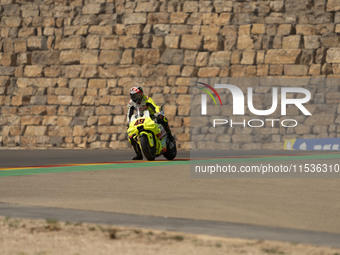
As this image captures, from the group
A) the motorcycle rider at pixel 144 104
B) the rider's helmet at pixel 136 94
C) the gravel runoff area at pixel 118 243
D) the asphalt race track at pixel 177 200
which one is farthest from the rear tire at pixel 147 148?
A: the gravel runoff area at pixel 118 243

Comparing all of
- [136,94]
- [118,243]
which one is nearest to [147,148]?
[136,94]

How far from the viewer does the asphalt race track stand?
28.9 ft

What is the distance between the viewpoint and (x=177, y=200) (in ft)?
37.3

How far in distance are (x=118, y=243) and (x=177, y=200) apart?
12.6 feet

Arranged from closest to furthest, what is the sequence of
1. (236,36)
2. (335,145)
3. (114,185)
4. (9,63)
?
(114,185) → (335,145) → (236,36) → (9,63)

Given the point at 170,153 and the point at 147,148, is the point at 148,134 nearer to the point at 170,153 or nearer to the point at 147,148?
the point at 147,148

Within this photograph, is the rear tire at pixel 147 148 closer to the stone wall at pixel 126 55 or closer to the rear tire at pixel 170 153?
the rear tire at pixel 170 153

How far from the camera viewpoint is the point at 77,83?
95.9 feet

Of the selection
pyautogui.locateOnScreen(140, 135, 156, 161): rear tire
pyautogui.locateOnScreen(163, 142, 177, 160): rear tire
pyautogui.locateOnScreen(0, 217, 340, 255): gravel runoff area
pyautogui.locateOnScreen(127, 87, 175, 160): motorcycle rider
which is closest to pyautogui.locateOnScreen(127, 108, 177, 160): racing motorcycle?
pyautogui.locateOnScreen(140, 135, 156, 161): rear tire

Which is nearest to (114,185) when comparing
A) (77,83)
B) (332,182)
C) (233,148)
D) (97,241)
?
(332,182)

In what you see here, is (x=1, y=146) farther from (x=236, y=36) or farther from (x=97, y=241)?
(x=97, y=241)

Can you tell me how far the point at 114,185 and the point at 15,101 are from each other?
56.0ft

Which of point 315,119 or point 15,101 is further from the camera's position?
point 15,101

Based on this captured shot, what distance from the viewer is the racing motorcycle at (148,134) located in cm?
1914
